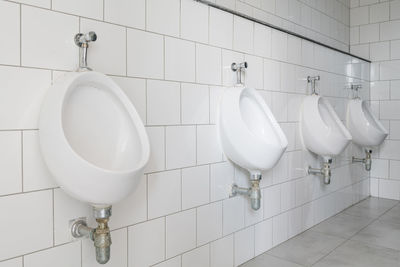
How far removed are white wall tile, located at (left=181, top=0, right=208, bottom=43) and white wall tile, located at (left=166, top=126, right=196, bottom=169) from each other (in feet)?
1.24

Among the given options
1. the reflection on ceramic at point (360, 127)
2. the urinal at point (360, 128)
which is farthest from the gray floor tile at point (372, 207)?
the reflection on ceramic at point (360, 127)

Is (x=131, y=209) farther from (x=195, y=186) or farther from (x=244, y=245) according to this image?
(x=244, y=245)

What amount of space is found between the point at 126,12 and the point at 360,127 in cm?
212

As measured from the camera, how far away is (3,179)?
961mm

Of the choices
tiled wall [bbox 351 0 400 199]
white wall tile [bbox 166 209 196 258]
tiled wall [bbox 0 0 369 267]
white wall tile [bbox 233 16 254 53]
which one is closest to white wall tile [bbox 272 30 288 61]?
tiled wall [bbox 0 0 369 267]

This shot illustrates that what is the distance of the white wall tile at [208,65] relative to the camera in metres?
1.52

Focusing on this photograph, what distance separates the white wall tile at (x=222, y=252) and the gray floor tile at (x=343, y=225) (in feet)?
2.65

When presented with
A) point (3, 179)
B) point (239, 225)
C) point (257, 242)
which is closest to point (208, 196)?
point (239, 225)

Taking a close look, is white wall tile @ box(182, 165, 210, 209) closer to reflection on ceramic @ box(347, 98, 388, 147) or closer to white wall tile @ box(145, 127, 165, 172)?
white wall tile @ box(145, 127, 165, 172)

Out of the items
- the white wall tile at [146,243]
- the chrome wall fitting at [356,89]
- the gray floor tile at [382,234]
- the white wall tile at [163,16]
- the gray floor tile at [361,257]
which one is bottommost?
the gray floor tile at [361,257]

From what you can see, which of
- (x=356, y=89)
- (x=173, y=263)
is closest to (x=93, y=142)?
(x=173, y=263)

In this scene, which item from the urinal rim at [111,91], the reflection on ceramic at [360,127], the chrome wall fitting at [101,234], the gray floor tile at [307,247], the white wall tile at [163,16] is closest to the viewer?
the urinal rim at [111,91]

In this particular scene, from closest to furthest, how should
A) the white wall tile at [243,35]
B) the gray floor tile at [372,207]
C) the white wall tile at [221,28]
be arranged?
the white wall tile at [221,28] < the white wall tile at [243,35] < the gray floor tile at [372,207]

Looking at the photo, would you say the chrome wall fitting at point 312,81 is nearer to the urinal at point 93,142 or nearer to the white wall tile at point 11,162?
the urinal at point 93,142
